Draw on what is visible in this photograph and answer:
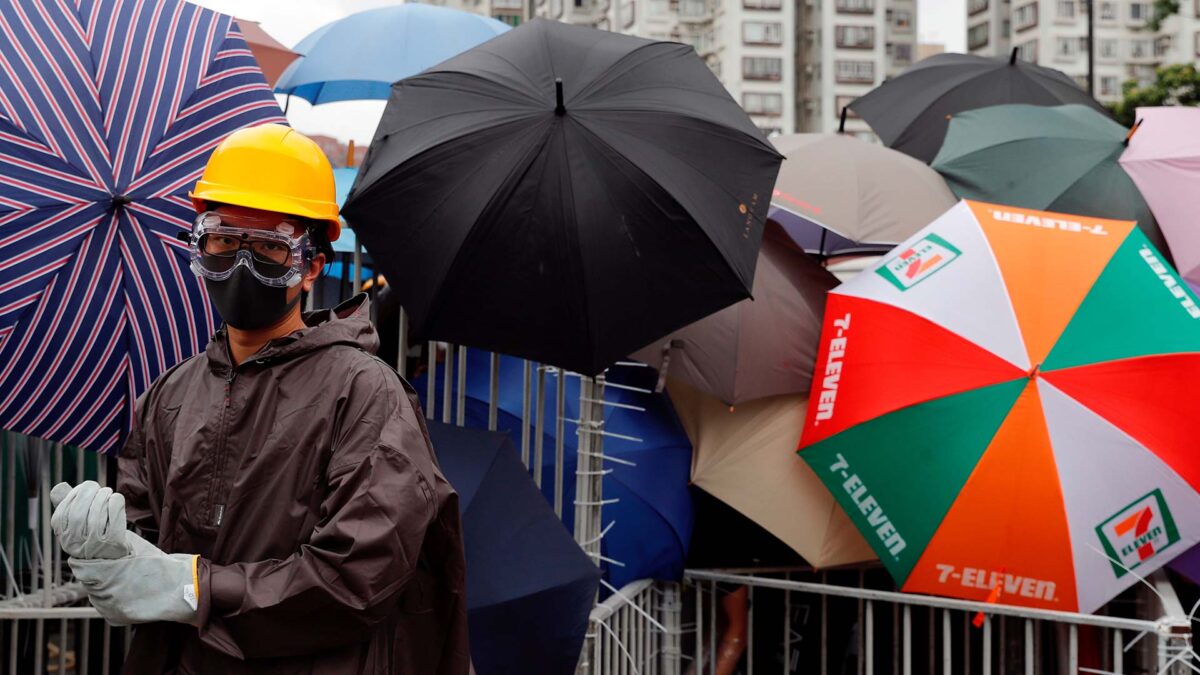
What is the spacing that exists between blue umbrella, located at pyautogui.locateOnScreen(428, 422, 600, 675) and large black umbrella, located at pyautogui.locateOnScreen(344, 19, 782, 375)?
50 centimetres

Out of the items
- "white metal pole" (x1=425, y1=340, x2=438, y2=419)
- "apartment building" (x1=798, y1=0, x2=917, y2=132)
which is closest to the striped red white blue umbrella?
"white metal pole" (x1=425, y1=340, x2=438, y2=419)

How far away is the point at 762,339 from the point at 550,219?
1453mm

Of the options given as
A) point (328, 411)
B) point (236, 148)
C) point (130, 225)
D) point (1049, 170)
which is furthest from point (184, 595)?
point (1049, 170)

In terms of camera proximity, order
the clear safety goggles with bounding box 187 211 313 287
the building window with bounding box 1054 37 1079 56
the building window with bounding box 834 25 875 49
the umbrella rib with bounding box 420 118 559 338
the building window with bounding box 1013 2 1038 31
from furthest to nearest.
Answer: the building window with bounding box 834 25 875 49, the building window with bounding box 1013 2 1038 31, the building window with bounding box 1054 37 1079 56, the umbrella rib with bounding box 420 118 559 338, the clear safety goggles with bounding box 187 211 313 287

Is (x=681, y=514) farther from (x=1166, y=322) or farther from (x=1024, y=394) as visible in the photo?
(x=1166, y=322)

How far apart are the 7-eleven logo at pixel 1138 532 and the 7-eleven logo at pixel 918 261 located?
114 centimetres

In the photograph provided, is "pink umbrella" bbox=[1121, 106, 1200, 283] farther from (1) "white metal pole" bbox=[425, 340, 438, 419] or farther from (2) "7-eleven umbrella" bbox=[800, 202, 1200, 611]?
(1) "white metal pole" bbox=[425, 340, 438, 419]

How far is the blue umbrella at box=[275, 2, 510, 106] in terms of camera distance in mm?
7207

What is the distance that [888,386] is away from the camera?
17.8 ft

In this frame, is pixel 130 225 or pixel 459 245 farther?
pixel 459 245

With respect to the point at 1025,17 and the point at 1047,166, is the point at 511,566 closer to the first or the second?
the point at 1047,166

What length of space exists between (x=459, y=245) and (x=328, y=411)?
150 centimetres

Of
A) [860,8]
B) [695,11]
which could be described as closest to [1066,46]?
[860,8]

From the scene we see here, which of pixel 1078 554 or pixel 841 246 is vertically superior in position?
pixel 841 246
